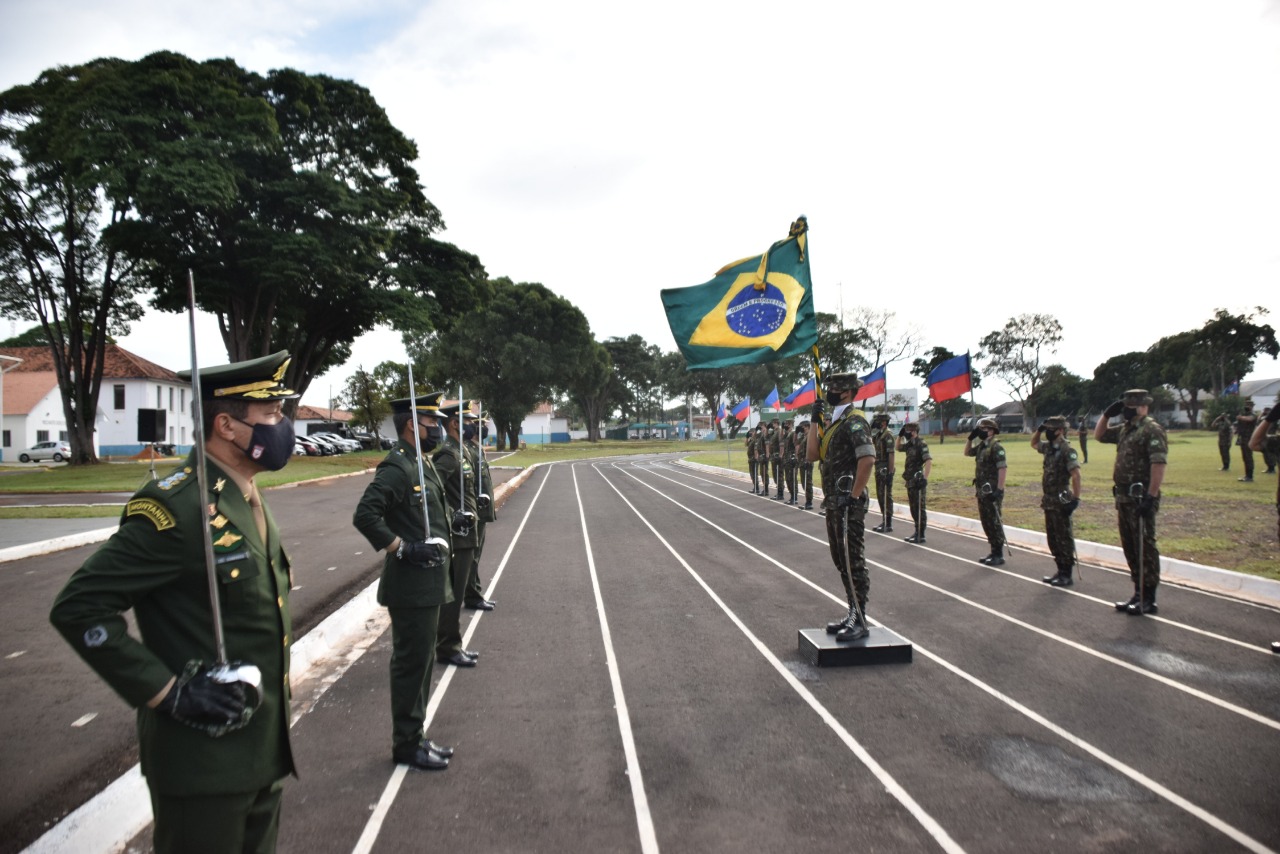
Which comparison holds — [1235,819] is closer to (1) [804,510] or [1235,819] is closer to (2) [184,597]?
(2) [184,597]

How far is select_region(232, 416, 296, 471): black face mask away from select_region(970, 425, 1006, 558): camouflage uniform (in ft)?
29.4

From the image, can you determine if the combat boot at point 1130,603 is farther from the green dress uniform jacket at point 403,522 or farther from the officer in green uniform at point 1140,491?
the green dress uniform jacket at point 403,522

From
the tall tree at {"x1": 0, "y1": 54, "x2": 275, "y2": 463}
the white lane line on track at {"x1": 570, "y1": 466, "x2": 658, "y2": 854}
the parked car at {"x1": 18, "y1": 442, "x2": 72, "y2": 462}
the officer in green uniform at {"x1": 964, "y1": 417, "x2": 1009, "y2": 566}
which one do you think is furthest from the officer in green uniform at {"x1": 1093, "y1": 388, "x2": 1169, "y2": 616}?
the parked car at {"x1": 18, "y1": 442, "x2": 72, "y2": 462}

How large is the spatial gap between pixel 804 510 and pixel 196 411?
48.5 ft

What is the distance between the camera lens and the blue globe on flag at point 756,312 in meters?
7.00

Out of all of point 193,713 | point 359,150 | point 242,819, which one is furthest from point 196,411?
point 359,150

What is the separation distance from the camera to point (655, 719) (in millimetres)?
4316

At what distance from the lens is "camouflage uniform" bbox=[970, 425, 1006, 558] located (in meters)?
9.18

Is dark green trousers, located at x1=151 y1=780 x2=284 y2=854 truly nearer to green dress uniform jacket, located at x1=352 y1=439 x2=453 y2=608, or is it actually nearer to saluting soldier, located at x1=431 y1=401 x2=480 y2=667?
green dress uniform jacket, located at x1=352 y1=439 x2=453 y2=608

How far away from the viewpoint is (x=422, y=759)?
3.69 metres

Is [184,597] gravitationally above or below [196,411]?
below

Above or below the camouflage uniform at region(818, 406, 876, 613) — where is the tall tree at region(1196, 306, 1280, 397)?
above

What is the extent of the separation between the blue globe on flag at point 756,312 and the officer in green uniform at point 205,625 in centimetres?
543

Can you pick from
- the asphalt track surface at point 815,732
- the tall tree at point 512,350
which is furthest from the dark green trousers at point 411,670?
the tall tree at point 512,350
